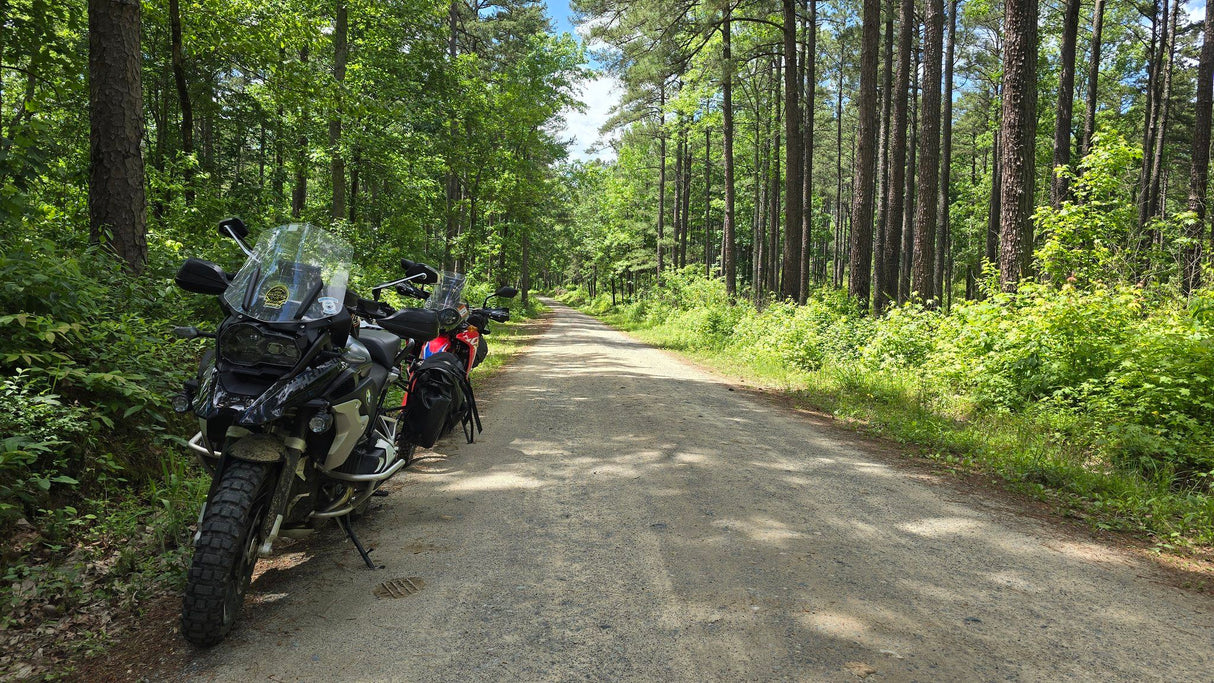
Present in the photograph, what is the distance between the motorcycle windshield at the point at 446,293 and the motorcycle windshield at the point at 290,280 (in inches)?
98.6

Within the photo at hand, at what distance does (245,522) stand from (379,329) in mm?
1830

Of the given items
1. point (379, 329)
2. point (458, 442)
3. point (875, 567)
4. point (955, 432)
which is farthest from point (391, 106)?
point (875, 567)

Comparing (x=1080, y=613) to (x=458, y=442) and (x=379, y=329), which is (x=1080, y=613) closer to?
(x=379, y=329)

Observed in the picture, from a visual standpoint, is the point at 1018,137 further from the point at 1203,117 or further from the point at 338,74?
the point at 338,74

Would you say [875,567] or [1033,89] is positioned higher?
[1033,89]

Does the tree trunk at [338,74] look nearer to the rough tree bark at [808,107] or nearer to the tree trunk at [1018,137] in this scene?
the rough tree bark at [808,107]

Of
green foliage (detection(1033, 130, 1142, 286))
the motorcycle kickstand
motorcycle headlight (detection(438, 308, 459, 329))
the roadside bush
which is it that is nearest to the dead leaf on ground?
the motorcycle kickstand

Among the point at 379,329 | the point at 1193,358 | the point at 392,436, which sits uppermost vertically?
the point at 379,329

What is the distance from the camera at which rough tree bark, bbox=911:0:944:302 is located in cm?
1334

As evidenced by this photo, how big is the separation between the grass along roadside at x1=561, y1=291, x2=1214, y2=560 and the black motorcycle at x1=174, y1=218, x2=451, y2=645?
5.10 metres

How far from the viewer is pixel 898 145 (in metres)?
15.2

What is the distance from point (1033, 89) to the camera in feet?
29.4

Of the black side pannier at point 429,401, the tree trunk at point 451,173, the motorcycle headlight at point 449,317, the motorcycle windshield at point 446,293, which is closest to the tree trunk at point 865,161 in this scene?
the motorcycle windshield at point 446,293

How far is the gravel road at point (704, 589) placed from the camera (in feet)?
8.13
